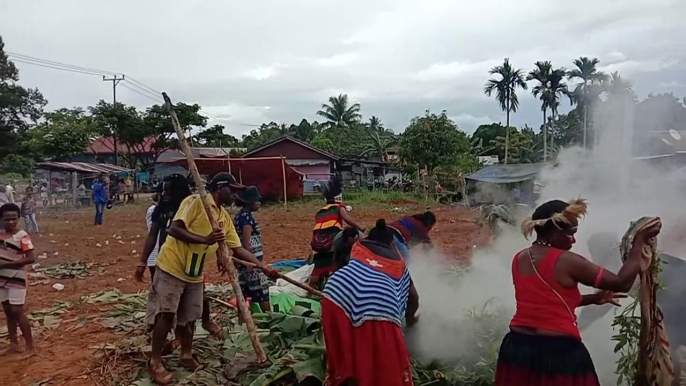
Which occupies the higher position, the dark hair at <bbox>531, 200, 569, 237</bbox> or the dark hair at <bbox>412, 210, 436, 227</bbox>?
the dark hair at <bbox>531, 200, 569, 237</bbox>

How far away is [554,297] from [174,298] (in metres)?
2.75

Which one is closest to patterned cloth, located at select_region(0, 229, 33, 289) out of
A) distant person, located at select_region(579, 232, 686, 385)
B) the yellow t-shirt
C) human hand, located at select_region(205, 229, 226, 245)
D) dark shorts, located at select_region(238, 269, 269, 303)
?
the yellow t-shirt

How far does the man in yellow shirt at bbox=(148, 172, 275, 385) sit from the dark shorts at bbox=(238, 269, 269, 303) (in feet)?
3.69

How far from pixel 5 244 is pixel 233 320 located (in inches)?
86.3

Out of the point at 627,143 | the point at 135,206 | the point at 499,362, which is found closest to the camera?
the point at 499,362

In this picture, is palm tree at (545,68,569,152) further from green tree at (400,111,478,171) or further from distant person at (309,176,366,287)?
distant person at (309,176,366,287)

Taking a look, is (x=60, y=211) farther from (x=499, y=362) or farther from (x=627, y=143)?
(x=499, y=362)

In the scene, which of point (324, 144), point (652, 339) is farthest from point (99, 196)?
point (324, 144)

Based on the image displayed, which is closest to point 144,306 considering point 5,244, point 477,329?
point 5,244

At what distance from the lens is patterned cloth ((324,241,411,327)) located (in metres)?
3.08

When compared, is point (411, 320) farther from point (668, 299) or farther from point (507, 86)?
point (507, 86)

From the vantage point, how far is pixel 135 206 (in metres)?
A: 24.7

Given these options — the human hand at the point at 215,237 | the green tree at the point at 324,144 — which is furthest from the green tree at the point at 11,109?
the human hand at the point at 215,237

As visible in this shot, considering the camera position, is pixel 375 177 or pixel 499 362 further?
pixel 375 177
